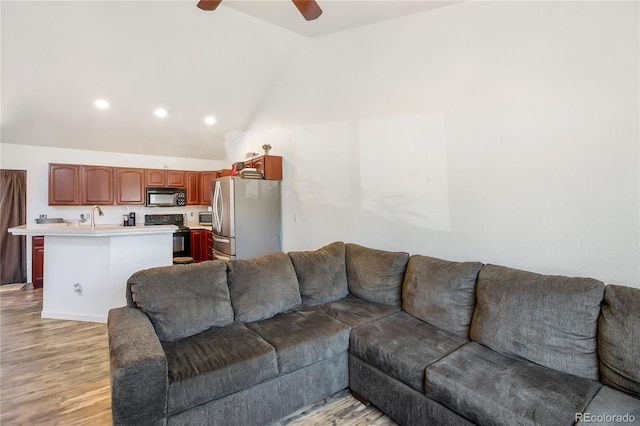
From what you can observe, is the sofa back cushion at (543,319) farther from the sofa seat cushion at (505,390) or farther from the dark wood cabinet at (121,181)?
the dark wood cabinet at (121,181)

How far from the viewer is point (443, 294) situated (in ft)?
7.08

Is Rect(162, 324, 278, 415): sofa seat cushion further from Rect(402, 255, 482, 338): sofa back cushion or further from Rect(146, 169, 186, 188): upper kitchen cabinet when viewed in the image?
Rect(146, 169, 186, 188): upper kitchen cabinet

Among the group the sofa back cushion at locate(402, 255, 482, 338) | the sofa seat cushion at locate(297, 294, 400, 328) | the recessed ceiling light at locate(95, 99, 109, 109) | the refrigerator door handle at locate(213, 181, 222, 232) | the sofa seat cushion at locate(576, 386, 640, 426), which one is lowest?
the sofa seat cushion at locate(576, 386, 640, 426)

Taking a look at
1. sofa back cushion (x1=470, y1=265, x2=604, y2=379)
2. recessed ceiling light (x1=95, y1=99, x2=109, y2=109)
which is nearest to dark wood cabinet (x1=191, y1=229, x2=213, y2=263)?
recessed ceiling light (x1=95, y1=99, x2=109, y2=109)

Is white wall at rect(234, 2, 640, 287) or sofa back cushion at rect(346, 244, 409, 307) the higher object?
white wall at rect(234, 2, 640, 287)

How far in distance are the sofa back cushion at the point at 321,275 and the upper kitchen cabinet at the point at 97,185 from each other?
437cm

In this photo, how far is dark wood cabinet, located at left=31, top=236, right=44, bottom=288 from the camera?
184 inches

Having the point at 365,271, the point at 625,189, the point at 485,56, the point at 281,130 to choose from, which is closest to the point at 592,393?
the point at 625,189

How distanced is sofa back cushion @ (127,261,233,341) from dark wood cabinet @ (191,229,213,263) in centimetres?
377

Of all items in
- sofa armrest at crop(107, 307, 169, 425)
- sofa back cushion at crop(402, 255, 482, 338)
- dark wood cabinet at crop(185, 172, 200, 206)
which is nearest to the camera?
sofa armrest at crop(107, 307, 169, 425)

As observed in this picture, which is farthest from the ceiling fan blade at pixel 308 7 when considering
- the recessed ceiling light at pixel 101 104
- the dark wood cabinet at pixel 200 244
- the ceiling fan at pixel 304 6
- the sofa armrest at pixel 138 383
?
the dark wood cabinet at pixel 200 244

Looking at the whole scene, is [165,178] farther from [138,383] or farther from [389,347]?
[389,347]

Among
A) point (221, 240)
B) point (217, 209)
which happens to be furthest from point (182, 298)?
point (217, 209)

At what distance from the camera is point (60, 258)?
3.54 metres
